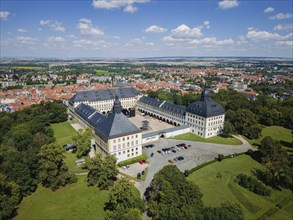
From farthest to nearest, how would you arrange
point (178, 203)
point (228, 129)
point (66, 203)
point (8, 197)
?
1. point (228, 129)
2. point (66, 203)
3. point (8, 197)
4. point (178, 203)

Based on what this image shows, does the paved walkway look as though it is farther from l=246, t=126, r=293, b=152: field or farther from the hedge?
l=246, t=126, r=293, b=152: field

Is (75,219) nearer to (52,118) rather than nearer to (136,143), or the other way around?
(136,143)

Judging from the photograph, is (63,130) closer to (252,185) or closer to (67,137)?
Answer: (67,137)

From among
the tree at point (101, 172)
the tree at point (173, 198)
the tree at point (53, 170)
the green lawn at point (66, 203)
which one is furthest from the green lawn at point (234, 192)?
the tree at point (53, 170)

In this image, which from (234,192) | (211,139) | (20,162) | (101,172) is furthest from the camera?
(211,139)

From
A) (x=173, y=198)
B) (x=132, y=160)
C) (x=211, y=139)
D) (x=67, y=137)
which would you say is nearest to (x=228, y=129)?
(x=211, y=139)

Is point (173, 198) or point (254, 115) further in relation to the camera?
point (254, 115)

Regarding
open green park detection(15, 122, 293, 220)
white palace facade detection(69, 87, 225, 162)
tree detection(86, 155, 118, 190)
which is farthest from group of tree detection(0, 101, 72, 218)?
white palace facade detection(69, 87, 225, 162)

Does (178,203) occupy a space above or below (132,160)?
above
